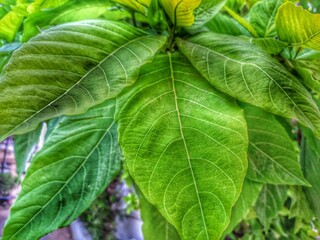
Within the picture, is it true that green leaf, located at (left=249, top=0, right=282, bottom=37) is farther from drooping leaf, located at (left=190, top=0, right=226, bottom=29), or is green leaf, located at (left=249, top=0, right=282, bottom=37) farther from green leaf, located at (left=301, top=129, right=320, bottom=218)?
green leaf, located at (left=301, top=129, right=320, bottom=218)

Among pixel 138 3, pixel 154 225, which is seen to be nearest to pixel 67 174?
pixel 154 225

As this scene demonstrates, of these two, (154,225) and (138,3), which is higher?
(138,3)

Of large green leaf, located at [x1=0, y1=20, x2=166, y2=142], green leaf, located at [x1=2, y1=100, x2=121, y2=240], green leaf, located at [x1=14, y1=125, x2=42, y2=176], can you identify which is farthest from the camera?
green leaf, located at [x1=14, y1=125, x2=42, y2=176]

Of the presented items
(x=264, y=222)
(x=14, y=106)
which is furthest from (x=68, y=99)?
(x=264, y=222)

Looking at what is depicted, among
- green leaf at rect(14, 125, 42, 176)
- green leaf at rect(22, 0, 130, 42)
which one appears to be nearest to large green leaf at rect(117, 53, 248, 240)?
green leaf at rect(22, 0, 130, 42)

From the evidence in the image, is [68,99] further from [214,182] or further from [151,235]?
[151,235]

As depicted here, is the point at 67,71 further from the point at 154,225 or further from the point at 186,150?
the point at 154,225
